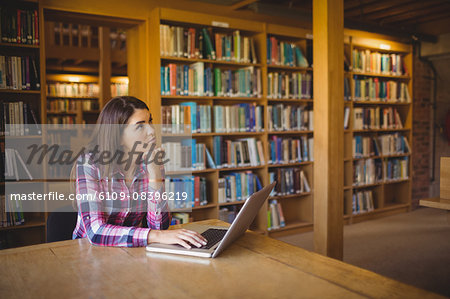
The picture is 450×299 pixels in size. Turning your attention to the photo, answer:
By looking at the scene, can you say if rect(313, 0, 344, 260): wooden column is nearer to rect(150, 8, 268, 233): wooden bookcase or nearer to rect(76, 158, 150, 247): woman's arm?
rect(150, 8, 268, 233): wooden bookcase

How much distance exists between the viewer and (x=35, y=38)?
11.2ft

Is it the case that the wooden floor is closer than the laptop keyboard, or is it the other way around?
the laptop keyboard

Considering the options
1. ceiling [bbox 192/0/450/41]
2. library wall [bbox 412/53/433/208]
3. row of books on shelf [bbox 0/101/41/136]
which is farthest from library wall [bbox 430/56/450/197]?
row of books on shelf [bbox 0/101/41/136]

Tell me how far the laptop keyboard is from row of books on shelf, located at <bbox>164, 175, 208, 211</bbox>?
231cm

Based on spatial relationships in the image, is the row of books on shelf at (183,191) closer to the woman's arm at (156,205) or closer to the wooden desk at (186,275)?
the woman's arm at (156,205)

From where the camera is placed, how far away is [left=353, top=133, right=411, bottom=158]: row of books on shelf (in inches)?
215

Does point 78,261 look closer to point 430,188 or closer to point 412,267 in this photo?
point 412,267

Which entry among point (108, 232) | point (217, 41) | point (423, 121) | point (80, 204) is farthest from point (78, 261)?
point (423, 121)

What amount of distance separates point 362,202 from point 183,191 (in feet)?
8.91

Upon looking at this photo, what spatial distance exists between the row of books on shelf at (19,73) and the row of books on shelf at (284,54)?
2450 mm

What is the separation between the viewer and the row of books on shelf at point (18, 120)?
3307mm

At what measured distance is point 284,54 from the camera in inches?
188

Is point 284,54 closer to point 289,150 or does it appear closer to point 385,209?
point 289,150

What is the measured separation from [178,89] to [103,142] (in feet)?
7.24
